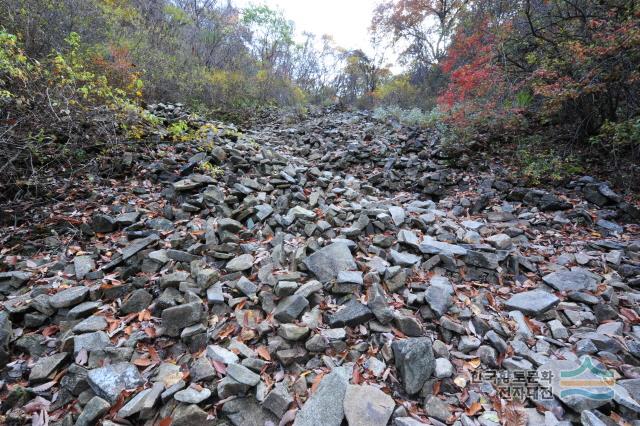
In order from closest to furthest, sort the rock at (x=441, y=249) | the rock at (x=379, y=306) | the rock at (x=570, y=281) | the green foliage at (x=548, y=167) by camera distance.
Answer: the rock at (x=379, y=306) → the rock at (x=570, y=281) → the rock at (x=441, y=249) → the green foliage at (x=548, y=167)

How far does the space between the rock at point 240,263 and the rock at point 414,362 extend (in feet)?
4.84

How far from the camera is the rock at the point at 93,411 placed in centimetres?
172

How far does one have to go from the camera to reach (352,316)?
2295 millimetres

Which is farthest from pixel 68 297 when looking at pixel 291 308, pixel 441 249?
pixel 441 249

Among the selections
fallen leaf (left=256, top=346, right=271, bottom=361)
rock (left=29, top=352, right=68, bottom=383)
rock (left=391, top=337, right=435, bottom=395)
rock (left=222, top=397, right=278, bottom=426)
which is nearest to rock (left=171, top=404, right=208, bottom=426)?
rock (left=222, top=397, right=278, bottom=426)

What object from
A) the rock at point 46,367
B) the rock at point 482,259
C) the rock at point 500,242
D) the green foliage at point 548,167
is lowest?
the rock at point 46,367

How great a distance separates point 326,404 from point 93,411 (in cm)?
130

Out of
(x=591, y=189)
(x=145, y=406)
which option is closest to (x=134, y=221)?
(x=145, y=406)

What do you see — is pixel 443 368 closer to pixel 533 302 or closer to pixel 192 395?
pixel 533 302

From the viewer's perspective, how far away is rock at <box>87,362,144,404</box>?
73.4 inches

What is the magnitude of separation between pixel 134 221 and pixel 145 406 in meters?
2.35

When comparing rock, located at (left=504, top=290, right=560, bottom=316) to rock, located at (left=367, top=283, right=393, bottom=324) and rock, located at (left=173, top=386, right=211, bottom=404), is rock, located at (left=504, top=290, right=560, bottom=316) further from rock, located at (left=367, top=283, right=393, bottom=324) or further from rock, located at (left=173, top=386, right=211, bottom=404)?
rock, located at (left=173, top=386, right=211, bottom=404)

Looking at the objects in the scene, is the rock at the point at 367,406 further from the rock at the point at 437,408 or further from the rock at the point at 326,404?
the rock at the point at 437,408

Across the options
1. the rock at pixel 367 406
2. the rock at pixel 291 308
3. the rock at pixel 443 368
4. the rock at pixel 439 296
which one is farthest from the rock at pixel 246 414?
the rock at pixel 439 296
